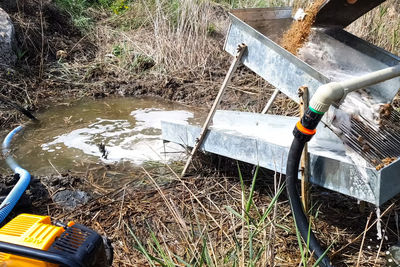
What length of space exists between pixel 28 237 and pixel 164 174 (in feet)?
5.43

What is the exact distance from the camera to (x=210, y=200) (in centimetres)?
261

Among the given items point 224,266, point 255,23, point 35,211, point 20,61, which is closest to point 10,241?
point 224,266

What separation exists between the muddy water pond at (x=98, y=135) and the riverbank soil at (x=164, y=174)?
19 cm

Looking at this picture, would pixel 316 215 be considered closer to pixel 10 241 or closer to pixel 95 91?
pixel 10 241

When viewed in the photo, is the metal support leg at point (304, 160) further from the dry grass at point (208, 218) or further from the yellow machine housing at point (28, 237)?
the yellow machine housing at point (28, 237)

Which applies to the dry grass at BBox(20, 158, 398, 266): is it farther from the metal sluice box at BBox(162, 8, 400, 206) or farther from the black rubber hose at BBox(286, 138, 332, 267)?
the metal sluice box at BBox(162, 8, 400, 206)

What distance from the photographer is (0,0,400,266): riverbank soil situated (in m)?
2.19

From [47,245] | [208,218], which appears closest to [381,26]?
[208,218]

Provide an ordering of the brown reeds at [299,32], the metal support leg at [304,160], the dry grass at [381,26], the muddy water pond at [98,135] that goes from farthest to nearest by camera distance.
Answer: the dry grass at [381,26], the muddy water pond at [98,135], the brown reeds at [299,32], the metal support leg at [304,160]

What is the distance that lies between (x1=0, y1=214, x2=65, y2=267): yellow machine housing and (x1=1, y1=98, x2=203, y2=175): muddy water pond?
65.0 inches

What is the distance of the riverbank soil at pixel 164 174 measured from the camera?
219cm

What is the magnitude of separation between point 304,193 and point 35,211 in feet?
6.21

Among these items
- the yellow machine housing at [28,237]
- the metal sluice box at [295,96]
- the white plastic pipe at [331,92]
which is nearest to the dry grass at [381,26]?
the metal sluice box at [295,96]

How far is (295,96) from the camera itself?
2.21 meters
